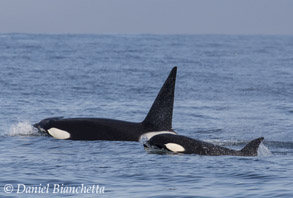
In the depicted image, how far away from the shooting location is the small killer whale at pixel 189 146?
11.5 metres

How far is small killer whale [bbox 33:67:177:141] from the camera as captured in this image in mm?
13070

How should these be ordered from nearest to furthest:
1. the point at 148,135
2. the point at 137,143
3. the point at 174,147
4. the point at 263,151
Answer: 1. the point at 174,147
2. the point at 263,151
3. the point at 137,143
4. the point at 148,135

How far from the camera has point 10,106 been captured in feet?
61.8

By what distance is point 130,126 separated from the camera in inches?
525

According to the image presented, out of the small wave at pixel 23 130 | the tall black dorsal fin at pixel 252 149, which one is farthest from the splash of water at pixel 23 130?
the tall black dorsal fin at pixel 252 149

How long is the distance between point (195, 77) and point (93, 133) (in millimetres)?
18258

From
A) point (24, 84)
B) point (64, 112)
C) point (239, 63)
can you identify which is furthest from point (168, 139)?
point (239, 63)

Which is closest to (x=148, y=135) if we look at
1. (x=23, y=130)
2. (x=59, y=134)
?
(x=59, y=134)

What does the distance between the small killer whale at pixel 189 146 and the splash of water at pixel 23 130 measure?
11.1 feet

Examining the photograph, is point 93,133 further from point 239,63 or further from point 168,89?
point 239,63

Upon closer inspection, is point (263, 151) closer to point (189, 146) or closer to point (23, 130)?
point (189, 146)

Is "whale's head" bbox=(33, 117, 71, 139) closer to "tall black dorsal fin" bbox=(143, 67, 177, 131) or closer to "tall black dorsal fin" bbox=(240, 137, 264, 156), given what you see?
"tall black dorsal fin" bbox=(143, 67, 177, 131)

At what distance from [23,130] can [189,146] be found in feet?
14.8

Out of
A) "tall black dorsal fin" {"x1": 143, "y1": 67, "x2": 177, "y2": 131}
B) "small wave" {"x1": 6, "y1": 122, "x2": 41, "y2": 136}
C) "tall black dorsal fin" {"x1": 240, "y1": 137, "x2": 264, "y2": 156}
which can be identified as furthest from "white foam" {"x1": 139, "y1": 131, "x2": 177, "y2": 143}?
"small wave" {"x1": 6, "y1": 122, "x2": 41, "y2": 136}
